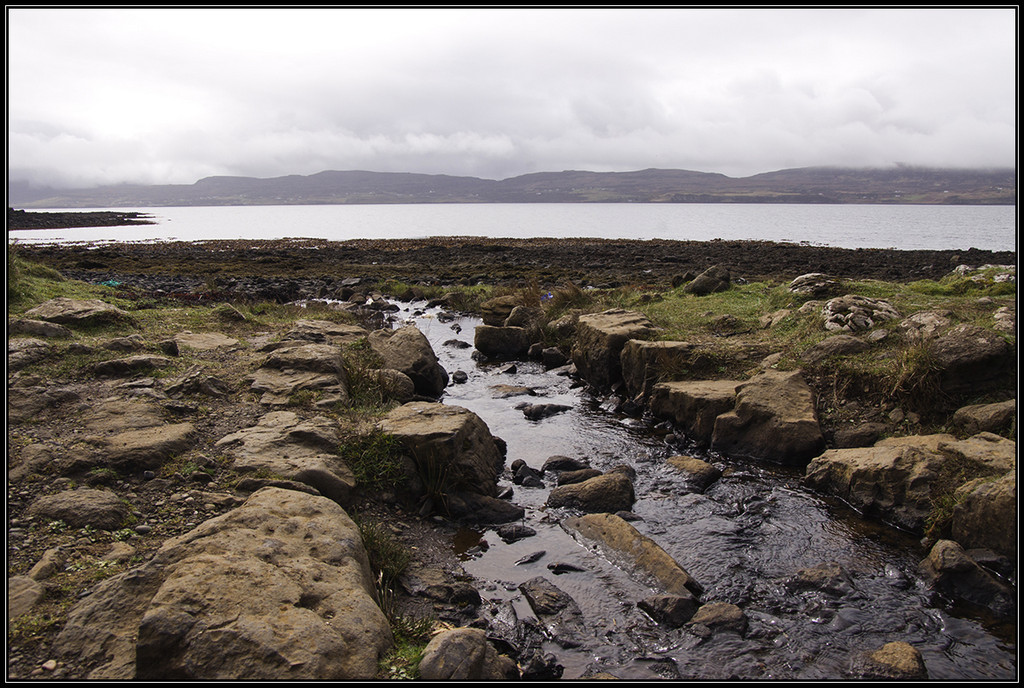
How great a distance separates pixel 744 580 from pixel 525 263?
103ft

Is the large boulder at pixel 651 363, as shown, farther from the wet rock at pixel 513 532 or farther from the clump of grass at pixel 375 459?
the clump of grass at pixel 375 459

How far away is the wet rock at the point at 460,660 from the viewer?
3.89 meters

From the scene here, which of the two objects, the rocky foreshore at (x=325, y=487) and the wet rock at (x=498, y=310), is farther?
the wet rock at (x=498, y=310)

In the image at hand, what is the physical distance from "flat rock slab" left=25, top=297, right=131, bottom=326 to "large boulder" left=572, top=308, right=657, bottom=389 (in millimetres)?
8602

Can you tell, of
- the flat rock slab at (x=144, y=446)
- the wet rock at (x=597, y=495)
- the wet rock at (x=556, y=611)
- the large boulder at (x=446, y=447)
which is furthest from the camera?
the wet rock at (x=597, y=495)

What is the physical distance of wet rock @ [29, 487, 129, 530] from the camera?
5004mm

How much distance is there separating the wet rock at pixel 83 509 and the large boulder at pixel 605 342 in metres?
8.82

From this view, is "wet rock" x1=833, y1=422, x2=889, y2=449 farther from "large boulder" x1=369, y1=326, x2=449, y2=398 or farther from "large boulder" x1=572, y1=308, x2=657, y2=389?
"large boulder" x1=369, y1=326, x2=449, y2=398

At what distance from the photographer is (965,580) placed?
555 cm

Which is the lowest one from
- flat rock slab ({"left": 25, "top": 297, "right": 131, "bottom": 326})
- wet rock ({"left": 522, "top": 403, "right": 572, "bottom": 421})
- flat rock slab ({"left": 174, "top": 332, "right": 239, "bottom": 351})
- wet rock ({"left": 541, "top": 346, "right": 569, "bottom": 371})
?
wet rock ({"left": 522, "top": 403, "right": 572, "bottom": 421})

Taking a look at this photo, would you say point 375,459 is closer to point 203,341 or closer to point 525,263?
point 203,341

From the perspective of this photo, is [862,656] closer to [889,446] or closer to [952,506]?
[952,506]

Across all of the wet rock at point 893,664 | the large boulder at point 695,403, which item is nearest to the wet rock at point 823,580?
the wet rock at point 893,664

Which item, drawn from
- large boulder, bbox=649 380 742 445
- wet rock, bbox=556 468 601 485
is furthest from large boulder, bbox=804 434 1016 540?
wet rock, bbox=556 468 601 485
